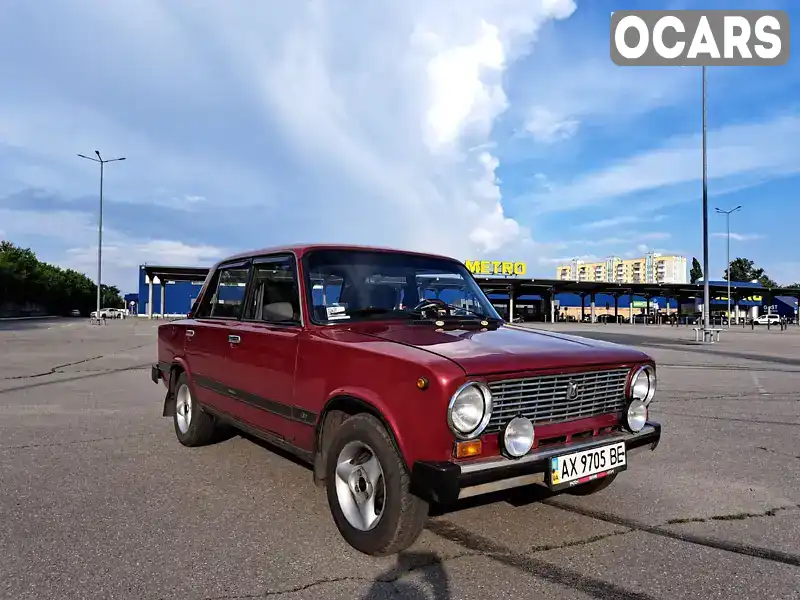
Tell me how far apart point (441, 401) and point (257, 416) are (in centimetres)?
192

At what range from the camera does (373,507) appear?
3.20 metres

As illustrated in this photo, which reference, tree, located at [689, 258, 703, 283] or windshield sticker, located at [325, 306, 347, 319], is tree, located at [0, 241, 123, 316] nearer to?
windshield sticker, located at [325, 306, 347, 319]

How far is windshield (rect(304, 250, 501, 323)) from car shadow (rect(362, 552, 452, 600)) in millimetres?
1485

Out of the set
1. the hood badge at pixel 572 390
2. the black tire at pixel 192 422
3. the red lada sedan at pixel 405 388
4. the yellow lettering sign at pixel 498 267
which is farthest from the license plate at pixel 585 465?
the yellow lettering sign at pixel 498 267

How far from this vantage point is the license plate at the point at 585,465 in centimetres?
301

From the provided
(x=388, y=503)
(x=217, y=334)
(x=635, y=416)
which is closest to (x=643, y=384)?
(x=635, y=416)

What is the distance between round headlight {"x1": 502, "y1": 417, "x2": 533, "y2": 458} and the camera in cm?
290

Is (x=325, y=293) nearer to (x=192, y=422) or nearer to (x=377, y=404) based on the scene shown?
(x=377, y=404)

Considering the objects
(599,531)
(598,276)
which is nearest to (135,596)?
(599,531)

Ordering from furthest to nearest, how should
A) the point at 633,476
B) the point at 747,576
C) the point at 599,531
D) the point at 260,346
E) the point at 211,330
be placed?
the point at 211,330
the point at 633,476
the point at 260,346
the point at 599,531
the point at 747,576

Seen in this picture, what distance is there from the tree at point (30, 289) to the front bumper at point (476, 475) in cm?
6096

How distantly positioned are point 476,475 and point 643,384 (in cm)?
159

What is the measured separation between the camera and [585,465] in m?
3.17

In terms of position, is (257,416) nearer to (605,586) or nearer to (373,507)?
(373,507)
